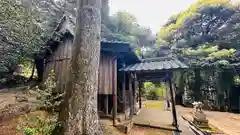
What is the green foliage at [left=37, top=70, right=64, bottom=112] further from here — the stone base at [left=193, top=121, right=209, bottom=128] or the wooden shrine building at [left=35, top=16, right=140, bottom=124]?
the stone base at [left=193, top=121, right=209, bottom=128]

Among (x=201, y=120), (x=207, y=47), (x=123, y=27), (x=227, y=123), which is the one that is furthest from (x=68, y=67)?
(x=207, y=47)

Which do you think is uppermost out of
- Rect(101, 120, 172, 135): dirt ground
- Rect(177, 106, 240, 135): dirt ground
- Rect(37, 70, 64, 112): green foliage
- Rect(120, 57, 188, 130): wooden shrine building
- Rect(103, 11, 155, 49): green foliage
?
Rect(103, 11, 155, 49): green foliage

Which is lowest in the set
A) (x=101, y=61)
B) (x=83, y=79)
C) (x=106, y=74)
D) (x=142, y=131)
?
(x=142, y=131)

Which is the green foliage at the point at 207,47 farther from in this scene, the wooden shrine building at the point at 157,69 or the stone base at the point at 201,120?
the stone base at the point at 201,120

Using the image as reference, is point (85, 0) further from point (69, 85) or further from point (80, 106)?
point (80, 106)

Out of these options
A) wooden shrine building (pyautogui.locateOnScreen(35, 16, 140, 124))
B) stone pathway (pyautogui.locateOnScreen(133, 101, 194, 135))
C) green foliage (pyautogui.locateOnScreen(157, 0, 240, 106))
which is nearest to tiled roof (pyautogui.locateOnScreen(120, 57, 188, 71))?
wooden shrine building (pyautogui.locateOnScreen(35, 16, 140, 124))

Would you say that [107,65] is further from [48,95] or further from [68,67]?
[48,95]

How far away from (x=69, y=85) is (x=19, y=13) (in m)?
2.93

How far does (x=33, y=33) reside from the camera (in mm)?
4781

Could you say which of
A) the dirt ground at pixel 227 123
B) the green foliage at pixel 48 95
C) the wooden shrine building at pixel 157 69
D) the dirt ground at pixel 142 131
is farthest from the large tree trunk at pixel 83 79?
the dirt ground at pixel 227 123

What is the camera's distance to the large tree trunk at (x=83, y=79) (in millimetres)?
2768

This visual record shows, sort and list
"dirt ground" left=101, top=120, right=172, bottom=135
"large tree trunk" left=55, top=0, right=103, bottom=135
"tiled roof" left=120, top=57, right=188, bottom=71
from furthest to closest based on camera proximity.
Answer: "tiled roof" left=120, top=57, right=188, bottom=71 → "dirt ground" left=101, top=120, right=172, bottom=135 → "large tree trunk" left=55, top=0, right=103, bottom=135

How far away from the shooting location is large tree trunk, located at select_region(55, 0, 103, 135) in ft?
9.08

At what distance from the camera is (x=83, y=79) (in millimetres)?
2928
